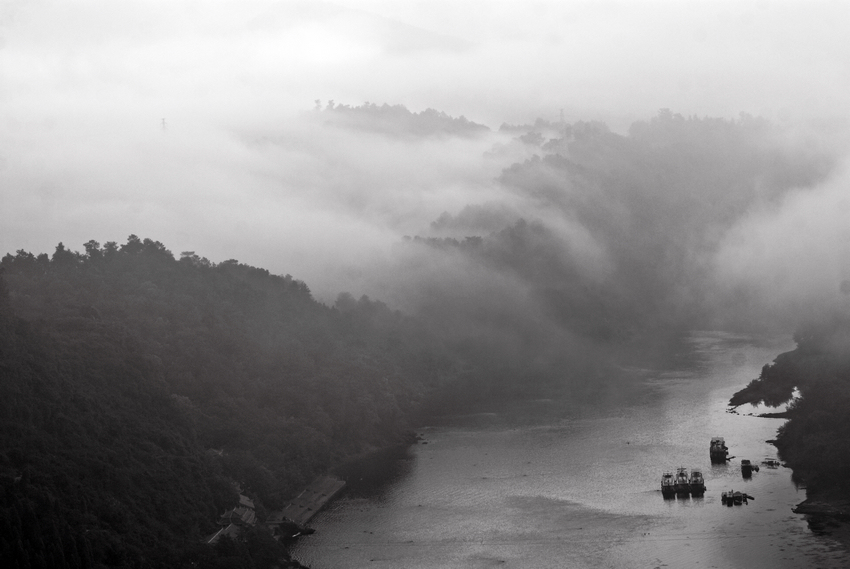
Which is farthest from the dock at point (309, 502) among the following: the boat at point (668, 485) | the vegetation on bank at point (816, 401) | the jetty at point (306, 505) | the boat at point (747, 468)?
the vegetation on bank at point (816, 401)

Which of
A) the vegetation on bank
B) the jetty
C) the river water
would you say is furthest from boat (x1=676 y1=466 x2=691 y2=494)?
the jetty

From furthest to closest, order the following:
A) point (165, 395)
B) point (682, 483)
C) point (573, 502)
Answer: point (165, 395) < point (682, 483) < point (573, 502)

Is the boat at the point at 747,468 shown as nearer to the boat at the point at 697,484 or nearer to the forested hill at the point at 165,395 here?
the boat at the point at 697,484

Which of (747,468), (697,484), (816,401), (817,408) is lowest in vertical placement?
(697,484)

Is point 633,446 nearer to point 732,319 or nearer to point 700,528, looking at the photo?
point 700,528

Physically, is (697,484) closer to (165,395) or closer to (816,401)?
(816,401)

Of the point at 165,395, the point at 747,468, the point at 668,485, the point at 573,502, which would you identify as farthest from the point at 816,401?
the point at 165,395

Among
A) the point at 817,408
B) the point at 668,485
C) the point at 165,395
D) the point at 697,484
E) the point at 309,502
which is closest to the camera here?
the point at 697,484
